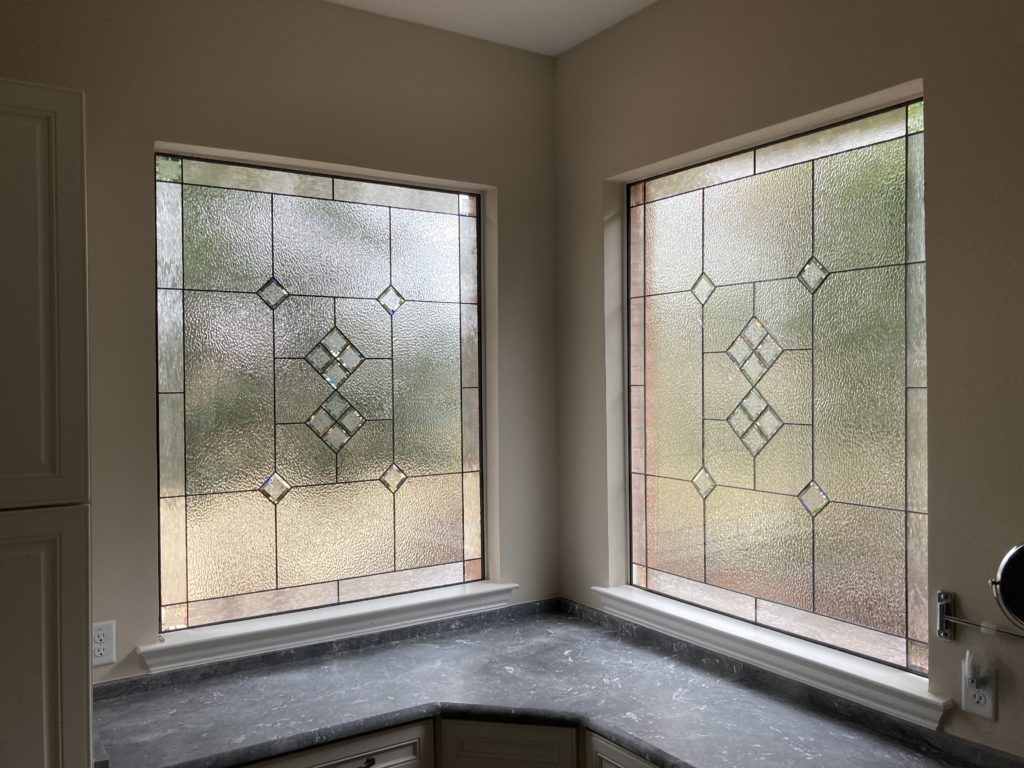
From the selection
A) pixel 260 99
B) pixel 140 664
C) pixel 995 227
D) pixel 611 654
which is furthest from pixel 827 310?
pixel 140 664

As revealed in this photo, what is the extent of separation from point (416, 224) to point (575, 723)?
1694 mm

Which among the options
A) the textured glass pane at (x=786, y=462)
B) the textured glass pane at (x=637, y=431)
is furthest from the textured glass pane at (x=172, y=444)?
the textured glass pane at (x=786, y=462)

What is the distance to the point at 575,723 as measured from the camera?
2.20 metres

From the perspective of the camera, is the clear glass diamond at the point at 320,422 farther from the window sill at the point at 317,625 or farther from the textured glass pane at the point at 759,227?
the textured glass pane at the point at 759,227

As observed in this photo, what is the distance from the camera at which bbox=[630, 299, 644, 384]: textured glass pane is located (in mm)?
2883

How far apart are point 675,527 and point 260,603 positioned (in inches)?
53.8

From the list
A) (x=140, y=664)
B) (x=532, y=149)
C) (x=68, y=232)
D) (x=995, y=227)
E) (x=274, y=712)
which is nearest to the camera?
(x=68, y=232)

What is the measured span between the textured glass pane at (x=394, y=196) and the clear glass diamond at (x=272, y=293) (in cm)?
37

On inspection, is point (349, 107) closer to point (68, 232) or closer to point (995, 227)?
point (68, 232)

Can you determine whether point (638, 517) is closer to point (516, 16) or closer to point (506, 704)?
point (506, 704)

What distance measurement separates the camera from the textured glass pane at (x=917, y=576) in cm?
203

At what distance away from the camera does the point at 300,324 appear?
8.73ft

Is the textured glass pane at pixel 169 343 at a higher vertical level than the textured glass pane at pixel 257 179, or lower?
lower

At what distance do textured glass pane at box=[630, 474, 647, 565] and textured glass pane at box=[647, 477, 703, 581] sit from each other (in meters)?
0.02
